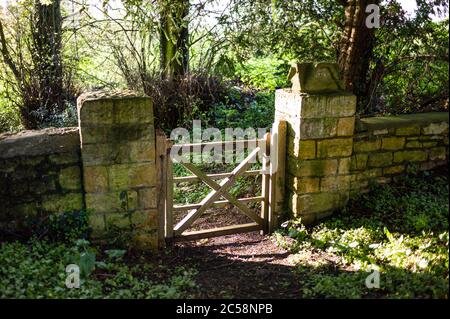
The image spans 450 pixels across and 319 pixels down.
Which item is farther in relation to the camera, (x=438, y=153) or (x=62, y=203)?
(x=438, y=153)

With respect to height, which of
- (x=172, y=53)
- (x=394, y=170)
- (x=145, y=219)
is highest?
(x=172, y=53)

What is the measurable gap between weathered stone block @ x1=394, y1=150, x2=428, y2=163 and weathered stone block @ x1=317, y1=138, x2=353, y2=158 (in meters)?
0.70

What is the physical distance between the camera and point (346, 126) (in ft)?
17.3

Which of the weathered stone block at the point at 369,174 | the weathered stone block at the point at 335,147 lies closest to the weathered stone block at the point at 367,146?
the weathered stone block at the point at 335,147

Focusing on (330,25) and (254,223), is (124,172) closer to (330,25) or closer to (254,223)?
(254,223)

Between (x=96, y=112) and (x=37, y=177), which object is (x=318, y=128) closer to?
(x=96, y=112)

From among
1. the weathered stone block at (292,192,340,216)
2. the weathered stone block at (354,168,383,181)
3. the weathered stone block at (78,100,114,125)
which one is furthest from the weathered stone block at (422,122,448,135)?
the weathered stone block at (78,100,114,125)

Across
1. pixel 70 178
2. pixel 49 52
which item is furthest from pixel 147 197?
pixel 49 52

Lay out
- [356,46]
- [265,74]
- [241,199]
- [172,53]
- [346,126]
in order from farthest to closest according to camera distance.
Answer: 1. [265,74]
2. [172,53]
3. [356,46]
4. [241,199]
5. [346,126]

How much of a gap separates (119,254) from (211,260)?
1054 millimetres

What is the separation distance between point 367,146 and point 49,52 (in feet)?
23.5

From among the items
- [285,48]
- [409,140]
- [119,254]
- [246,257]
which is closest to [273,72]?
[285,48]

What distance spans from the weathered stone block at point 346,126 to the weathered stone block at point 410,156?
29.5 inches

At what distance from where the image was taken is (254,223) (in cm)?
566
